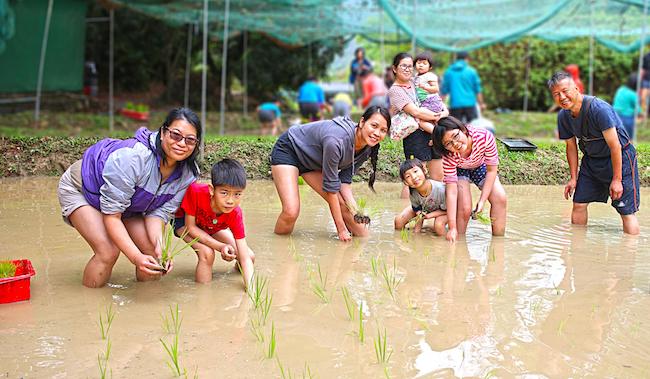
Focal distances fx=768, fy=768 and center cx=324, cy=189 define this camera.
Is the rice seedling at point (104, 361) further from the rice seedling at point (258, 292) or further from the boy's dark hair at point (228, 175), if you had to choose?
the boy's dark hair at point (228, 175)

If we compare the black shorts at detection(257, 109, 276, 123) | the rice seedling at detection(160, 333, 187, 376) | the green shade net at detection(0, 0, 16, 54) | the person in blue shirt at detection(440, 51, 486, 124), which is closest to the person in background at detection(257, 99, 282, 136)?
the black shorts at detection(257, 109, 276, 123)

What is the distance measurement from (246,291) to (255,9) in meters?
9.94

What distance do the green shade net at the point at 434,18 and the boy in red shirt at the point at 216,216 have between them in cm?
841

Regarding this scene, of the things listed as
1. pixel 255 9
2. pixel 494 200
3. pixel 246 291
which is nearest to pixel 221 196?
pixel 246 291

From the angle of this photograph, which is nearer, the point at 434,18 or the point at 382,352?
the point at 382,352

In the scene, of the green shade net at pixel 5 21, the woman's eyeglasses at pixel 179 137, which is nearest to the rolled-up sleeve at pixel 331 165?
the woman's eyeglasses at pixel 179 137

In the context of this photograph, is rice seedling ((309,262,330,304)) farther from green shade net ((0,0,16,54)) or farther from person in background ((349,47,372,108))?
person in background ((349,47,372,108))

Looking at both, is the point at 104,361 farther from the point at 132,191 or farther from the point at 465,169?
the point at 465,169

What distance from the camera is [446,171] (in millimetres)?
5734

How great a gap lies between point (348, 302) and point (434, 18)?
9.74 meters

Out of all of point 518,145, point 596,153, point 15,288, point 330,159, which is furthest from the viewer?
point 518,145

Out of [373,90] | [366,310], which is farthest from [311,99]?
[366,310]

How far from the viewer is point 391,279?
4.47m

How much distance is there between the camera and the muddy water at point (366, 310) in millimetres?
3137
